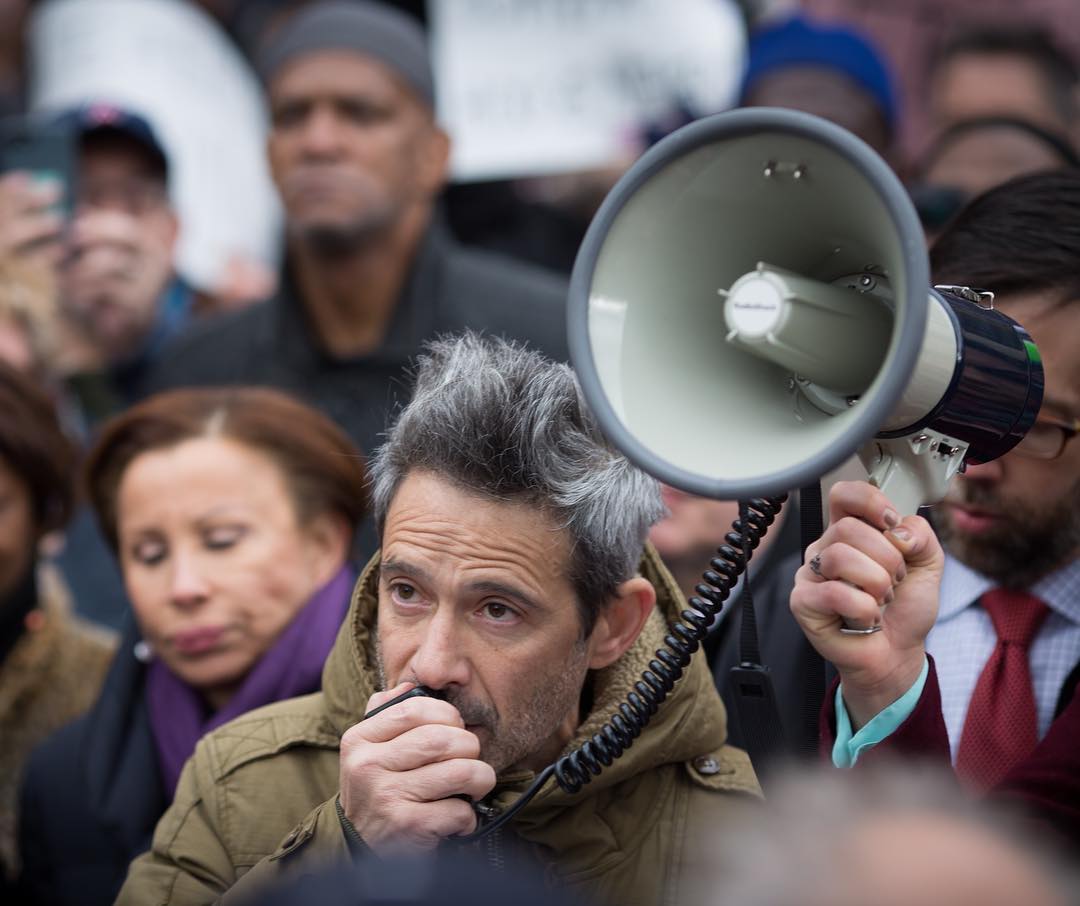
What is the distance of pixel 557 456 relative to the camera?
2.71m

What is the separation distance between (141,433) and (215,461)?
256mm

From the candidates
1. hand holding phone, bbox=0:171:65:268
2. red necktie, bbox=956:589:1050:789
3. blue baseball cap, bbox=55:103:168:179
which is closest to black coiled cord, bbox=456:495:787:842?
red necktie, bbox=956:589:1050:789

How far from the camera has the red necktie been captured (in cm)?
269

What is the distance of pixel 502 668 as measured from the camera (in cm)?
264

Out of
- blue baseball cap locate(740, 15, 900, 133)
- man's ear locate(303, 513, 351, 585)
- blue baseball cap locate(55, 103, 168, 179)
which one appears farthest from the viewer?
blue baseball cap locate(55, 103, 168, 179)

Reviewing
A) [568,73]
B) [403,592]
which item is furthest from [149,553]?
[568,73]

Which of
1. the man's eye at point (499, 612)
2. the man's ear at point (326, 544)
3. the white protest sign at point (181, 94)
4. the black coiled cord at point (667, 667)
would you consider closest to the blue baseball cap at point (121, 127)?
the white protest sign at point (181, 94)

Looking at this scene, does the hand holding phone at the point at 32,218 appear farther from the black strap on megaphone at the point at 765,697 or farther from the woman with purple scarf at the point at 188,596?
the black strap on megaphone at the point at 765,697

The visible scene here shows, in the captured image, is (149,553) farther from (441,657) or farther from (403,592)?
(441,657)

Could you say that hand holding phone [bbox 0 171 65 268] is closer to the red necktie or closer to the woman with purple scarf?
the woman with purple scarf

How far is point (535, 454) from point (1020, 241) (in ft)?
3.34

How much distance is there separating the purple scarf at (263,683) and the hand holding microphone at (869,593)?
145cm

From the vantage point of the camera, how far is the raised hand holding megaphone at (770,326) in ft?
6.82

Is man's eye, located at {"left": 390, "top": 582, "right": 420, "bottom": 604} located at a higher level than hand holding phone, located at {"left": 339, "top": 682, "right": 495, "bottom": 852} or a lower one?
higher
